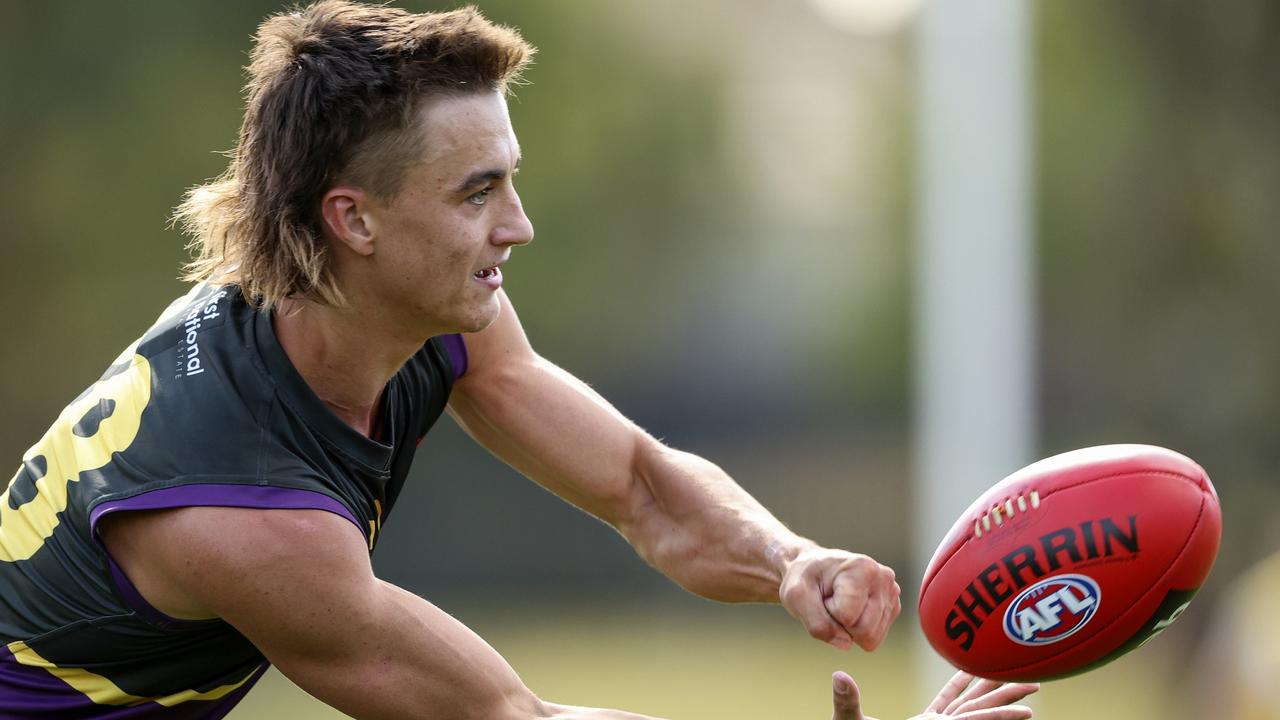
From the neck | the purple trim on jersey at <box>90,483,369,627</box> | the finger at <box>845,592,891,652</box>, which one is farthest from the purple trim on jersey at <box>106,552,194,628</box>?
the finger at <box>845,592,891,652</box>

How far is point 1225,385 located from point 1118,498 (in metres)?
10.3

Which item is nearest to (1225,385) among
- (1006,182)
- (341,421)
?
(1006,182)

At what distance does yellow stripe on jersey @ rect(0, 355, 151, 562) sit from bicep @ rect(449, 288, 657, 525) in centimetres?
89

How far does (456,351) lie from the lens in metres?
4.01

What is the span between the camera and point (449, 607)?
49.6ft

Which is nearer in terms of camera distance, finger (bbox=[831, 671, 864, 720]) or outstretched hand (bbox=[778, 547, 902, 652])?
finger (bbox=[831, 671, 864, 720])

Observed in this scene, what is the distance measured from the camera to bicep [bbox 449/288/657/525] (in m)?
4.13

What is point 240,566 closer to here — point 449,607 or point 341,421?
point 341,421

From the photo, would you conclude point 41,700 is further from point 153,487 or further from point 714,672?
point 714,672

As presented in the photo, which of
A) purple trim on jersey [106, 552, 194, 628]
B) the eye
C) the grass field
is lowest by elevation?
the grass field

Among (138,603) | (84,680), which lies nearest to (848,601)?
(138,603)

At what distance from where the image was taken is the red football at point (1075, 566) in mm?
3406

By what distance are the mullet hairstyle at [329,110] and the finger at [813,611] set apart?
1.13 meters

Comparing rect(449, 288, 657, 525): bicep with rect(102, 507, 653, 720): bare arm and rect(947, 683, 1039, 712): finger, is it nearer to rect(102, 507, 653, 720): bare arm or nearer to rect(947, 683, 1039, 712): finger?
rect(102, 507, 653, 720): bare arm
